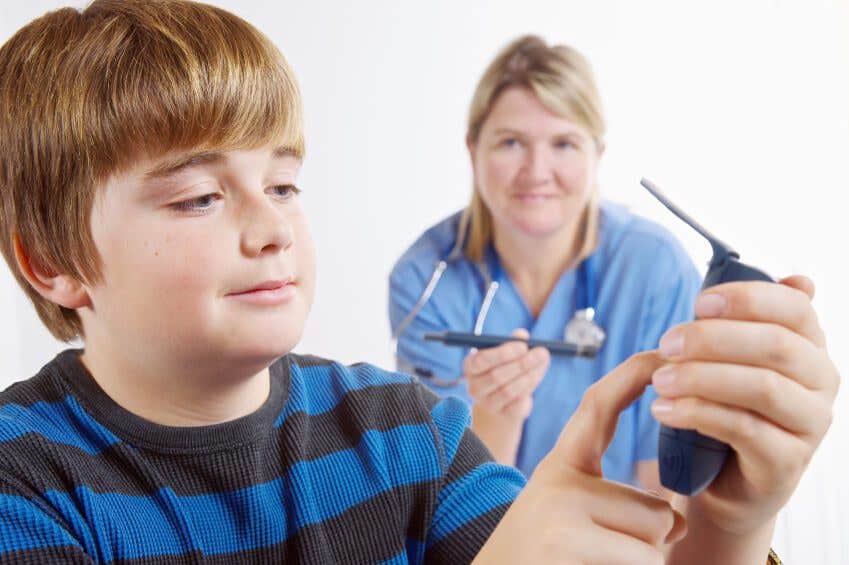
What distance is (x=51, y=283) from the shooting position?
80cm

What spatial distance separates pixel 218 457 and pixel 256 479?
0.11 ft

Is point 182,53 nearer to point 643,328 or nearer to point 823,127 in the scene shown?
point 643,328

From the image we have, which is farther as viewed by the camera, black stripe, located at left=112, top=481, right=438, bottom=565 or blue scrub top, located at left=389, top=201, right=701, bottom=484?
blue scrub top, located at left=389, top=201, right=701, bottom=484

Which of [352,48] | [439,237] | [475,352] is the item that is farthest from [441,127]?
[475,352]

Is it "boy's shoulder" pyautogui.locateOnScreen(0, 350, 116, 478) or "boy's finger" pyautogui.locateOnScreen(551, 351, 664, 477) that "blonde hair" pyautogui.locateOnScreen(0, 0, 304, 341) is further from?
"boy's finger" pyautogui.locateOnScreen(551, 351, 664, 477)

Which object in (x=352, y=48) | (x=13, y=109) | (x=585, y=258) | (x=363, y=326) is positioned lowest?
(x=363, y=326)

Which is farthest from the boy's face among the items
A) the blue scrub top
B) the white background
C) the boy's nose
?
the white background

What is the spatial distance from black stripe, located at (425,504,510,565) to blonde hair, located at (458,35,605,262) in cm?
104

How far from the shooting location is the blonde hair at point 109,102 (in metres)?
0.73

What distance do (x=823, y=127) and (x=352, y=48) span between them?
1.00 meters

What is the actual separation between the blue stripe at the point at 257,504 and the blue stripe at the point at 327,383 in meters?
0.05

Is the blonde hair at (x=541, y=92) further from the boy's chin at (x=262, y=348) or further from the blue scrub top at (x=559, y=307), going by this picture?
the boy's chin at (x=262, y=348)

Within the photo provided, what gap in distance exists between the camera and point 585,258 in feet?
5.81

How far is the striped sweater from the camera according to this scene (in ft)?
2.19
